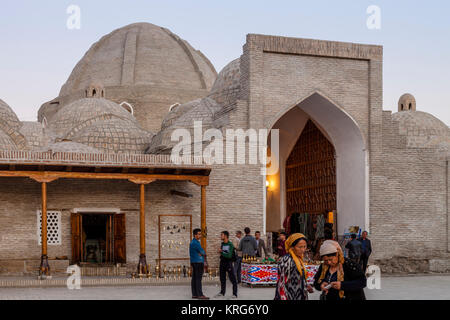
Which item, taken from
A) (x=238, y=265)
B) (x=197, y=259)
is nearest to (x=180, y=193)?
(x=238, y=265)

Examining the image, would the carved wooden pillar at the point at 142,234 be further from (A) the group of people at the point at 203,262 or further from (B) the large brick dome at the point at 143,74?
(B) the large brick dome at the point at 143,74

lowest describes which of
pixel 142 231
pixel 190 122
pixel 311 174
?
pixel 142 231

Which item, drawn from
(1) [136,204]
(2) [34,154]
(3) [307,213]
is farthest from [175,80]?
(2) [34,154]

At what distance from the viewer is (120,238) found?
1672 cm

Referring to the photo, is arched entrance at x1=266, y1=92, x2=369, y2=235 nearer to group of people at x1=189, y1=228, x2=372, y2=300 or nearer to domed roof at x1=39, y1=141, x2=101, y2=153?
domed roof at x1=39, y1=141, x2=101, y2=153

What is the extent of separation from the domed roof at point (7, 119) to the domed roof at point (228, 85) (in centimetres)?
802

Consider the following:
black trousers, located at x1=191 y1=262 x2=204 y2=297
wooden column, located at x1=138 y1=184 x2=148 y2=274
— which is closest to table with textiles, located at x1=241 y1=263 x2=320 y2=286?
black trousers, located at x1=191 y1=262 x2=204 y2=297

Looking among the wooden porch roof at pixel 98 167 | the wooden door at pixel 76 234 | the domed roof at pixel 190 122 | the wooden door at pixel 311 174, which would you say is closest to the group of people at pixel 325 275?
the wooden porch roof at pixel 98 167

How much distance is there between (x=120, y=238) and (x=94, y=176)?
231cm

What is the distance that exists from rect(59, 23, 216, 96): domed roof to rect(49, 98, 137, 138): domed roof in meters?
5.17

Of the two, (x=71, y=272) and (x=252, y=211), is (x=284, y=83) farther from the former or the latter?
(x=71, y=272)

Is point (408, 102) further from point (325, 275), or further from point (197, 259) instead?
point (325, 275)

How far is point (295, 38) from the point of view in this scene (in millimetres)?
17859

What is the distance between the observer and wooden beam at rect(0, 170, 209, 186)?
14.7 metres
